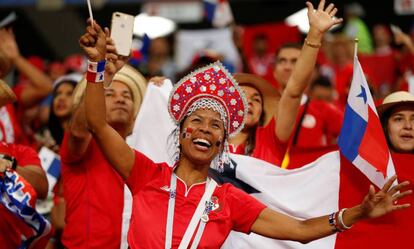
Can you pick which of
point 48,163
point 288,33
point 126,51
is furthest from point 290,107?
point 288,33

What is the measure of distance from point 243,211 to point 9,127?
3074 millimetres

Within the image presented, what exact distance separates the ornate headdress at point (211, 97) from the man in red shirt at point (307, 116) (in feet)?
7.69

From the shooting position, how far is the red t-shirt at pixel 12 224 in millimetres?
6449

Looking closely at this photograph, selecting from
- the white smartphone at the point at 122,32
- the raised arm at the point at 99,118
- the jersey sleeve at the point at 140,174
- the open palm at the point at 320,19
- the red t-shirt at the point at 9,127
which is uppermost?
the open palm at the point at 320,19

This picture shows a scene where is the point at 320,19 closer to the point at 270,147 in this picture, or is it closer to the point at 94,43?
the point at 270,147

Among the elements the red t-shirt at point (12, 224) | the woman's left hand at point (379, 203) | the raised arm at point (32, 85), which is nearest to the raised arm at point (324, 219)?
the woman's left hand at point (379, 203)

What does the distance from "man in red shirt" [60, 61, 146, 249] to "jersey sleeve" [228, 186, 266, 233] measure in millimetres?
1318

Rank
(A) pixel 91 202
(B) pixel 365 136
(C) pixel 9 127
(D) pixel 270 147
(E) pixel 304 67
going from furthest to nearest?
(C) pixel 9 127 < (D) pixel 270 147 < (A) pixel 91 202 < (E) pixel 304 67 < (B) pixel 365 136

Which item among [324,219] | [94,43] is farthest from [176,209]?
[94,43]

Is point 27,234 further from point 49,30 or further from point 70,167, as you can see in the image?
Answer: point 49,30

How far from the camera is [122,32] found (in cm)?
647

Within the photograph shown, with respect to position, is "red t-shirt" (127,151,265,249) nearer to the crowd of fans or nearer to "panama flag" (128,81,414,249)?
the crowd of fans

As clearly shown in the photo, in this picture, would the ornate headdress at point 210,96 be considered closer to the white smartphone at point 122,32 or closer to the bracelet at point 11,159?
the white smartphone at point 122,32

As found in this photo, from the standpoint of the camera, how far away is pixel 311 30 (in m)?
6.24
